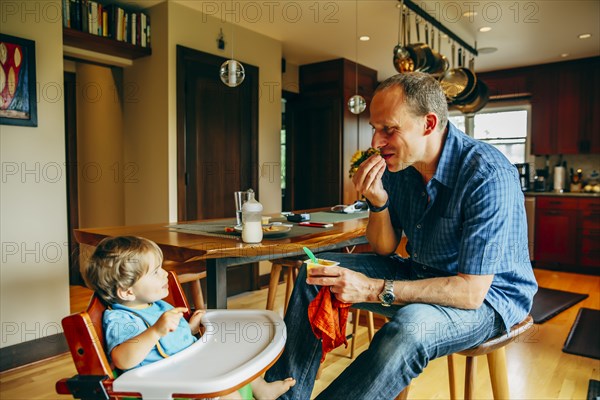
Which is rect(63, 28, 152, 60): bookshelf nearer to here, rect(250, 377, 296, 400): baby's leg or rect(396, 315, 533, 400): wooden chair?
rect(250, 377, 296, 400): baby's leg

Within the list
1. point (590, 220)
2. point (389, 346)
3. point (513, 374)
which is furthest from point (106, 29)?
point (590, 220)

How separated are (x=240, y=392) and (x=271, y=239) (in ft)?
2.37

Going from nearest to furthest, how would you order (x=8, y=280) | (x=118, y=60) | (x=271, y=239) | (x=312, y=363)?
(x=312, y=363)
(x=271, y=239)
(x=8, y=280)
(x=118, y=60)

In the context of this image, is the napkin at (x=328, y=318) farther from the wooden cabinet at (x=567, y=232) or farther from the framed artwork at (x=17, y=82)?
the wooden cabinet at (x=567, y=232)

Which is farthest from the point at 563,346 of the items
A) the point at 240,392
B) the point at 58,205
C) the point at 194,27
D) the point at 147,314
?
the point at 194,27

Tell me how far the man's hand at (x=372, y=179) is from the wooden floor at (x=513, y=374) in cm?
115

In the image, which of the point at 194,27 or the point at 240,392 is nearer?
the point at 240,392

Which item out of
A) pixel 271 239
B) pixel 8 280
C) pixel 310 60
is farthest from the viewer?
pixel 310 60

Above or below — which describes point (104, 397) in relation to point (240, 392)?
above

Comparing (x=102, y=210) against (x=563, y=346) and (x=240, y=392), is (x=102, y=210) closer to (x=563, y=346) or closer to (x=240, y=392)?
(x=240, y=392)

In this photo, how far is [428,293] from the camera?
1.22m

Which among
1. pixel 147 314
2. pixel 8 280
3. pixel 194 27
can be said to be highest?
pixel 194 27

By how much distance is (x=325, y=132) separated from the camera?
554cm

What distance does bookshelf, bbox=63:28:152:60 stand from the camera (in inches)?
127
